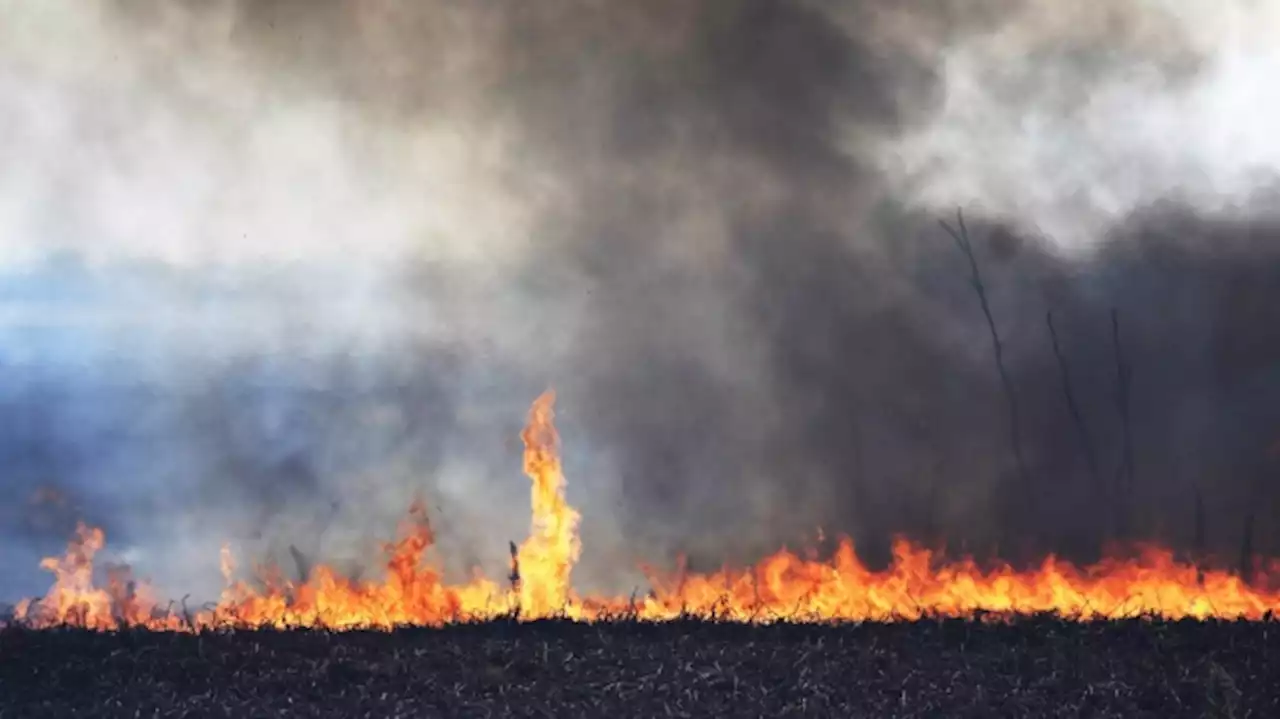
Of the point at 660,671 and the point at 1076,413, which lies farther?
the point at 1076,413

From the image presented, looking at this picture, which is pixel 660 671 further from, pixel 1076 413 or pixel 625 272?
pixel 1076 413

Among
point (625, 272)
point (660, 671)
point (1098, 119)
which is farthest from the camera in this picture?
point (625, 272)

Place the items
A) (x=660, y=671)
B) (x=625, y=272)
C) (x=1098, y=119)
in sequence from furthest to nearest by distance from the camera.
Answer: (x=625, y=272)
(x=1098, y=119)
(x=660, y=671)

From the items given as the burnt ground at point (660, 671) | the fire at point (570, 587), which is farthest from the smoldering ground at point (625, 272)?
the burnt ground at point (660, 671)

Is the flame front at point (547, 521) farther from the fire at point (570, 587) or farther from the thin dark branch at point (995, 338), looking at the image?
the thin dark branch at point (995, 338)

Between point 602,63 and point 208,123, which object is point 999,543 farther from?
point 208,123

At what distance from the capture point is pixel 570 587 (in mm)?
6844

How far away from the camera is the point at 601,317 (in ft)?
22.4

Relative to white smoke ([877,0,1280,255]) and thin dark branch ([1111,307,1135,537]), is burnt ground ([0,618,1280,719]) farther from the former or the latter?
white smoke ([877,0,1280,255])

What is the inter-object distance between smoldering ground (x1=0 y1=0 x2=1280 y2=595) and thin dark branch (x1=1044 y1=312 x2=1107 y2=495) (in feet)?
0.09

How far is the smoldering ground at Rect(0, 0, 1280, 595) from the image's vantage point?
264 inches

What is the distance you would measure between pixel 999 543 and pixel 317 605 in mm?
3991

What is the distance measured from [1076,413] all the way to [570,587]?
316 centimetres

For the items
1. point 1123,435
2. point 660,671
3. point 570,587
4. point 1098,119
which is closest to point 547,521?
point 570,587
